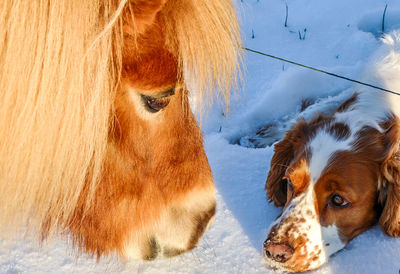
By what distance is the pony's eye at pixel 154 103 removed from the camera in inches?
51.4

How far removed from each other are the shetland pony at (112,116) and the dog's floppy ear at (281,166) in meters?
0.76

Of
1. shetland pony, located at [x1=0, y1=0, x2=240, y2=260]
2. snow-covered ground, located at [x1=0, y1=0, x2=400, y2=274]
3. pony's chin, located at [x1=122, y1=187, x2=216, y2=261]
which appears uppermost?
shetland pony, located at [x1=0, y1=0, x2=240, y2=260]

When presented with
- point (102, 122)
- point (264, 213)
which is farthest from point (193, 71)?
point (264, 213)

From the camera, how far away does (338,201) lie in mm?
2018

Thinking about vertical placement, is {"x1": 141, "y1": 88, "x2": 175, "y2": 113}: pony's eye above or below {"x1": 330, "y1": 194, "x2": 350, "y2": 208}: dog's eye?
above

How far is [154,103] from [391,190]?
1.32 meters

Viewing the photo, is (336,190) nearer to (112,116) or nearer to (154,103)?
(154,103)

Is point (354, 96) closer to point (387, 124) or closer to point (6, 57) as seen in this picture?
point (387, 124)

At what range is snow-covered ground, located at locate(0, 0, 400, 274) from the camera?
2029 mm

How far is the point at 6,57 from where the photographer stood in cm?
109

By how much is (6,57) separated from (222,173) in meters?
1.68

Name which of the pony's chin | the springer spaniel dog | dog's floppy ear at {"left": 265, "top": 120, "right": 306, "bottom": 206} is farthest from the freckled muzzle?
the pony's chin

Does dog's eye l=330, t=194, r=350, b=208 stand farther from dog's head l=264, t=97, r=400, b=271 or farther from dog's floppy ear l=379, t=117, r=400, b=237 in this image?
dog's floppy ear l=379, t=117, r=400, b=237

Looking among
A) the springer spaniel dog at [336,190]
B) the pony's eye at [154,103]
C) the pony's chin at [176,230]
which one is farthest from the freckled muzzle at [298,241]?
the pony's eye at [154,103]
